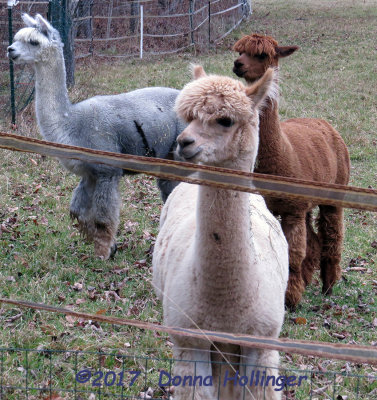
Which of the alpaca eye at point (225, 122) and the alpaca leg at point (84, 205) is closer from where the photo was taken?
the alpaca eye at point (225, 122)

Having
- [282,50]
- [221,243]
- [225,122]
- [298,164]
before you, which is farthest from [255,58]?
[221,243]

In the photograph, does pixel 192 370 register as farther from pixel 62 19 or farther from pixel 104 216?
pixel 62 19

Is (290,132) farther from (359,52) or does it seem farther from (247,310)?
(359,52)

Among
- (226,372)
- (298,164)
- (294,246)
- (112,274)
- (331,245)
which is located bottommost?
(112,274)

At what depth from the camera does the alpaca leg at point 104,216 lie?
5.79 meters

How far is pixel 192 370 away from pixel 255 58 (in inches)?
119

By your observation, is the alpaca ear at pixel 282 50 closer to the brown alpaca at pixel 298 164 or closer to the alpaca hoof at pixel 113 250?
the brown alpaca at pixel 298 164

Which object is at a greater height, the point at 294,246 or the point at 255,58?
the point at 255,58

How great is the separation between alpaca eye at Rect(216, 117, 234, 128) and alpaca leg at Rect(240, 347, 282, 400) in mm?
1107

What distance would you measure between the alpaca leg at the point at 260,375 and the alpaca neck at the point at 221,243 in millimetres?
412

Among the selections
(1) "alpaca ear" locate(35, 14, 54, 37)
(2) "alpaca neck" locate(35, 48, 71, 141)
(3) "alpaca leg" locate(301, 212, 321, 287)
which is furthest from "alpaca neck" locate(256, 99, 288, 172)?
(1) "alpaca ear" locate(35, 14, 54, 37)

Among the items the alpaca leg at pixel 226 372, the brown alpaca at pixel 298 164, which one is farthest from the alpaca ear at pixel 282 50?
the alpaca leg at pixel 226 372

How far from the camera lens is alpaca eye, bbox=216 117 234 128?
2.80 meters

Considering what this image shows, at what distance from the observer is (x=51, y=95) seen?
5836 millimetres
